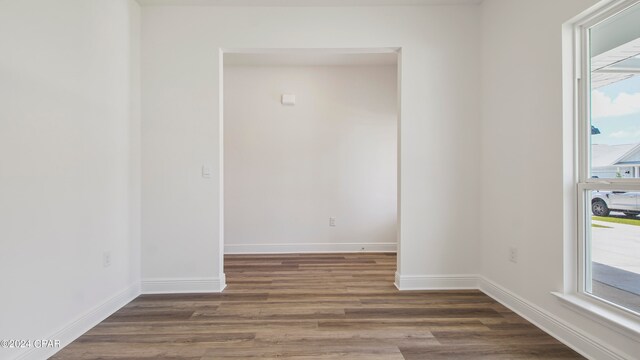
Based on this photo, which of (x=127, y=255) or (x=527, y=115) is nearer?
(x=527, y=115)

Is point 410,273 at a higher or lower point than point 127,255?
lower

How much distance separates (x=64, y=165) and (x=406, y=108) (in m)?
2.72

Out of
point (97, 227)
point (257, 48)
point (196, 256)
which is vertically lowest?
point (196, 256)

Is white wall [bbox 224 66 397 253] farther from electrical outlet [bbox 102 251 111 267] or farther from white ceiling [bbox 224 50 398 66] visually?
electrical outlet [bbox 102 251 111 267]

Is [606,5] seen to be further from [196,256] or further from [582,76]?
[196,256]

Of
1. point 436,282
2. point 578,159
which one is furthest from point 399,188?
point 578,159

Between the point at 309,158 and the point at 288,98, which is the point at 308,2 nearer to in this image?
the point at 288,98

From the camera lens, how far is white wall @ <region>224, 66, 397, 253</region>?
13.7ft

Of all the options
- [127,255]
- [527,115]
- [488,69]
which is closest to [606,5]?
[527,115]

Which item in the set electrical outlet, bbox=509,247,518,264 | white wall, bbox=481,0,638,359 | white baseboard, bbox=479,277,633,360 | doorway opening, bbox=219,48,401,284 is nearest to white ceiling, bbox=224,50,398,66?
doorway opening, bbox=219,48,401,284

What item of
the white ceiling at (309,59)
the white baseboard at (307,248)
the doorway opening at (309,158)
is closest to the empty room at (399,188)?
the white ceiling at (309,59)

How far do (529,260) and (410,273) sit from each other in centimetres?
98

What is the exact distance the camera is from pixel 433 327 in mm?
2088

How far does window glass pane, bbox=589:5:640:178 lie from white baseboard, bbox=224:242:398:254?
A: 107 inches
